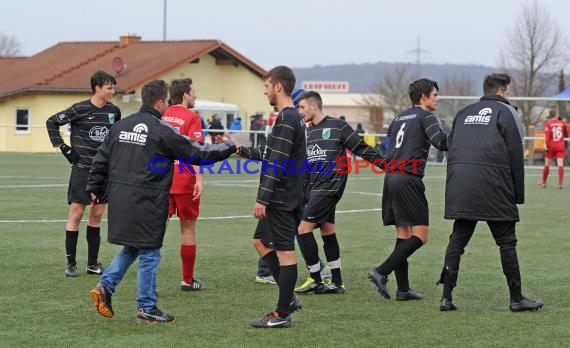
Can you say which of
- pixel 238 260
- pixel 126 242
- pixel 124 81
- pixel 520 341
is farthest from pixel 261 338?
pixel 124 81

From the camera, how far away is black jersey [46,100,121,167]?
1083 centimetres

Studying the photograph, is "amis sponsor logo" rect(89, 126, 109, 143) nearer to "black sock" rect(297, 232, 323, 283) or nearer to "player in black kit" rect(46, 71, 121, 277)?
"player in black kit" rect(46, 71, 121, 277)

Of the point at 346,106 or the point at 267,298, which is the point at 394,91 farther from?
the point at 267,298

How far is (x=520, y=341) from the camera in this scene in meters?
7.51

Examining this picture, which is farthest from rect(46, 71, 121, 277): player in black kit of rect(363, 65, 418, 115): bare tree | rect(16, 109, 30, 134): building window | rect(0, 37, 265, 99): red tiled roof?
rect(363, 65, 418, 115): bare tree

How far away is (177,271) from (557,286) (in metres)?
3.91

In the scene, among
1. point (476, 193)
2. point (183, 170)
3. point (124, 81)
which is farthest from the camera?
point (124, 81)

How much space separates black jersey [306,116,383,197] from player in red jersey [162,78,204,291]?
44.1 inches

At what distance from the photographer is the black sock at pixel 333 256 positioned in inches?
391

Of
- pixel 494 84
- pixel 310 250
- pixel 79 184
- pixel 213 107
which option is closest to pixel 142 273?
pixel 310 250

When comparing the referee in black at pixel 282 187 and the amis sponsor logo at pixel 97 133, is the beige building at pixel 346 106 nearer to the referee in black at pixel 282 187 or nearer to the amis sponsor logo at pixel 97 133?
the amis sponsor logo at pixel 97 133

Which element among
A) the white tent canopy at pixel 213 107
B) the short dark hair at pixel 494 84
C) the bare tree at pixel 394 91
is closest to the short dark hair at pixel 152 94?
the short dark hair at pixel 494 84

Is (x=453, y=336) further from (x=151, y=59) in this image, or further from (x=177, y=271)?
(x=151, y=59)

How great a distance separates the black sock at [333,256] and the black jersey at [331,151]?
492 mm
